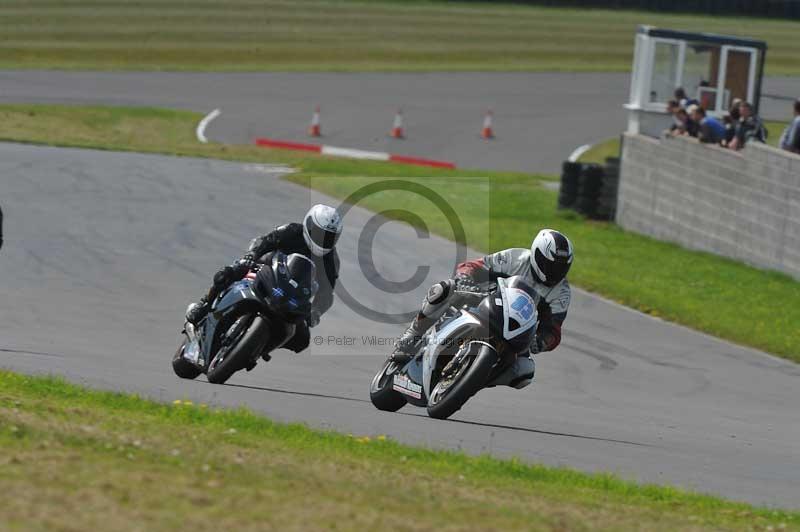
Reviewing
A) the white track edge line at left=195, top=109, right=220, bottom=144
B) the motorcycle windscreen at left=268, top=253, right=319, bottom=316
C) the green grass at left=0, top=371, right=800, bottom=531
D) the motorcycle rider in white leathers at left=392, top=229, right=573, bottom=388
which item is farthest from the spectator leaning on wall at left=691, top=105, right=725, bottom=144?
the white track edge line at left=195, top=109, right=220, bottom=144

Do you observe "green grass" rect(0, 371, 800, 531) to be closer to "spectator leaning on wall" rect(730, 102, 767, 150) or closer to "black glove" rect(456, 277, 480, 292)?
"black glove" rect(456, 277, 480, 292)

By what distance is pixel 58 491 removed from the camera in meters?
5.87

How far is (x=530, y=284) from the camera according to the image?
33.3 feet

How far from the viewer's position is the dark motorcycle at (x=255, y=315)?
10.2m

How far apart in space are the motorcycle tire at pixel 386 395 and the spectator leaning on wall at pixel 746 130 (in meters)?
11.8

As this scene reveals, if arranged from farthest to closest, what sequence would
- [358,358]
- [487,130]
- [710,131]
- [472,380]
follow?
[487,130] < [710,131] < [358,358] < [472,380]

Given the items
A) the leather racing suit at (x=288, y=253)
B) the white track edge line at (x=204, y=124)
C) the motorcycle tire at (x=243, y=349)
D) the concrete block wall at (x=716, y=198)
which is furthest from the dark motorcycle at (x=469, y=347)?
the white track edge line at (x=204, y=124)

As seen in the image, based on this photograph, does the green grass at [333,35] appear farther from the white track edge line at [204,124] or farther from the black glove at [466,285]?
the black glove at [466,285]

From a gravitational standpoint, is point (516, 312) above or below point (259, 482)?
above

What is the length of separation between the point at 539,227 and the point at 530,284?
1255cm

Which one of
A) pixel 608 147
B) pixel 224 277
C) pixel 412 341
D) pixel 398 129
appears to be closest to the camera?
pixel 412 341

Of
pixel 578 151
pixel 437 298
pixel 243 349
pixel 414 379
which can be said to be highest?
pixel 437 298

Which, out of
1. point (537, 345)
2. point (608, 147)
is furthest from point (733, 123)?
point (608, 147)

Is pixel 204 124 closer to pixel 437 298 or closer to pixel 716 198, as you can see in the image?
pixel 716 198
